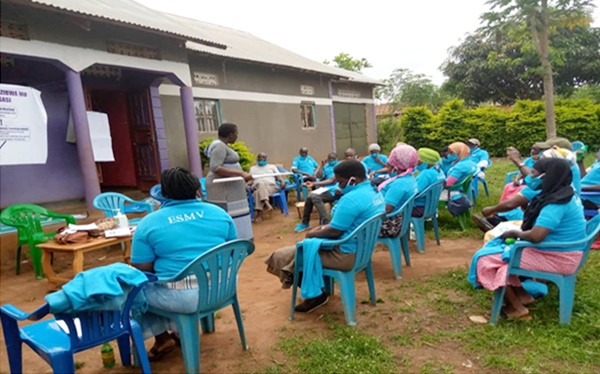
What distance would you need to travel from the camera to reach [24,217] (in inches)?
205

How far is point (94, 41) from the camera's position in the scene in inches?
241

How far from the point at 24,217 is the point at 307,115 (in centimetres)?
920

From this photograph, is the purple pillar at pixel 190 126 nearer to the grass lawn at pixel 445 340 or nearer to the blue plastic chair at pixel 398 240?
the blue plastic chair at pixel 398 240

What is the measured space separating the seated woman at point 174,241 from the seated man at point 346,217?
0.87 metres

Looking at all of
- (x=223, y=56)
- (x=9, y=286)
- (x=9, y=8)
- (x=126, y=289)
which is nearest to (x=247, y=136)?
(x=223, y=56)

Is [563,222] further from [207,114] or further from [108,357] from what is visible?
[207,114]

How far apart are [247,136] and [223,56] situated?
2.12 meters

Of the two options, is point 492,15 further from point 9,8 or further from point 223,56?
point 9,8

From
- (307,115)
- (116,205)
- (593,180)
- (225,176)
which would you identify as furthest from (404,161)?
(307,115)

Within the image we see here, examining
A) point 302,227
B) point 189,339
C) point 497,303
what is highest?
point 189,339

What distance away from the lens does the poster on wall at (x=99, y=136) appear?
6879 millimetres

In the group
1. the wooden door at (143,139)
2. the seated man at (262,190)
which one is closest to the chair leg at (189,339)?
the seated man at (262,190)

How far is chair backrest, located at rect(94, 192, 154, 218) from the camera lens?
576cm

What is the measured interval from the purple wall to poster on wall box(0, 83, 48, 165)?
66.8 inches
